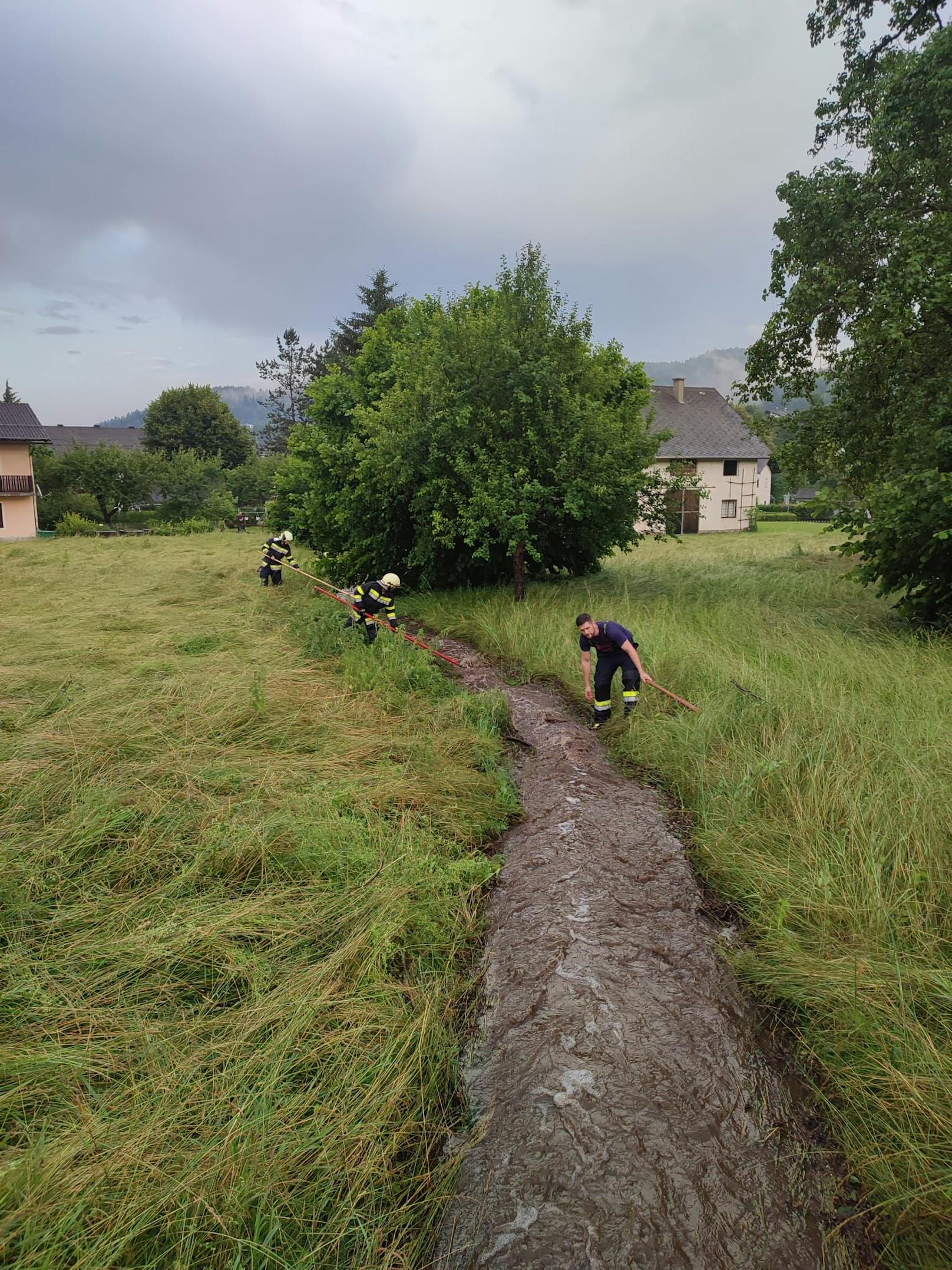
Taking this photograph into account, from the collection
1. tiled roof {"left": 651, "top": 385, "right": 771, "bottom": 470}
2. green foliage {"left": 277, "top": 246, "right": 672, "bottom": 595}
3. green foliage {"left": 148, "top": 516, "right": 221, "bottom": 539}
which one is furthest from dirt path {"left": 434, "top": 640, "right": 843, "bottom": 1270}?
green foliage {"left": 148, "top": 516, "right": 221, "bottom": 539}

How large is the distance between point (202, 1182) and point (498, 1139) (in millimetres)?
1195

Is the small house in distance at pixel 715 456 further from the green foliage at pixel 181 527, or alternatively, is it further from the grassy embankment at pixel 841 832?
the grassy embankment at pixel 841 832

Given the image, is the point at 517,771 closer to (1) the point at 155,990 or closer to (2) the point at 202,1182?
(1) the point at 155,990

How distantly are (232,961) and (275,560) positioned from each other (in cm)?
1389

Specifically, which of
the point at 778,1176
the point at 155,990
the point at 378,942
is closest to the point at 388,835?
the point at 378,942

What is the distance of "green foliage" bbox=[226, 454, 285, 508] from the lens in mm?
47219

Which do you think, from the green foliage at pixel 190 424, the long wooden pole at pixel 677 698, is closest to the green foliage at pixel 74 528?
the green foliage at pixel 190 424

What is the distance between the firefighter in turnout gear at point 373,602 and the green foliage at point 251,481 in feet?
128

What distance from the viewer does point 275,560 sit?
16.6m

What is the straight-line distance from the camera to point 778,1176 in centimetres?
278

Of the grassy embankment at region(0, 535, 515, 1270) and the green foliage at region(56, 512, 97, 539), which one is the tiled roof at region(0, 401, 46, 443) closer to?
the green foliage at region(56, 512, 97, 539)

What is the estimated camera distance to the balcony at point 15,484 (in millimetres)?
33312

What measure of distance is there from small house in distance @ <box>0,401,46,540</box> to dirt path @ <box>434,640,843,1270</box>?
122 ft

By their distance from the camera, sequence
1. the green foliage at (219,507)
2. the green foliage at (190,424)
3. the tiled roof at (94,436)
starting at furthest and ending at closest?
the tiled roof at (94,436), the green foliage at (190,424), the green foliage at (219,507)
